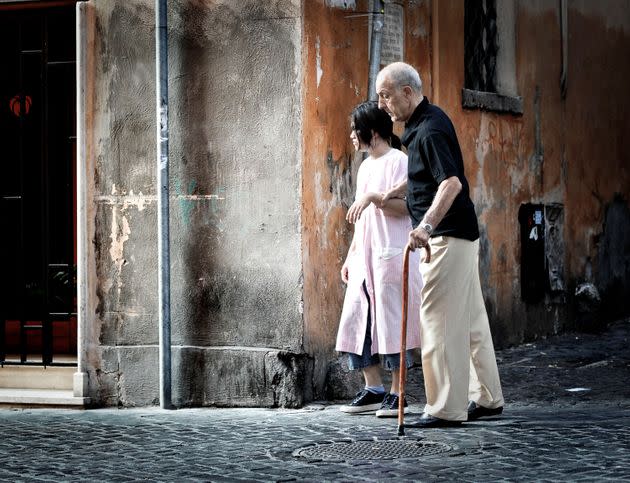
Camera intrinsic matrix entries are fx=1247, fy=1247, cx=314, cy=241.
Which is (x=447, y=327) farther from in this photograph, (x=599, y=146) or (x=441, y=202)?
(x=599, y=146)

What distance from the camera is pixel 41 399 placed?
853 cm

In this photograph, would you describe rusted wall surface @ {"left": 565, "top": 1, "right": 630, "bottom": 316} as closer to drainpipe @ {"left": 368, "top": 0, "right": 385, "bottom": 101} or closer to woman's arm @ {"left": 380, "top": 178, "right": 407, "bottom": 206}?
drainpipe @ {"left": 368, "top": 0, "right": 385, "bottom": 101}

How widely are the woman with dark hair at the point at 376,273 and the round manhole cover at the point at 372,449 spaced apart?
37.5 inches

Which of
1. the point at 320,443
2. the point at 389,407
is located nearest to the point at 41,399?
the point at 389,407

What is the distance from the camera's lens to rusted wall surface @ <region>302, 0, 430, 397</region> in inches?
324

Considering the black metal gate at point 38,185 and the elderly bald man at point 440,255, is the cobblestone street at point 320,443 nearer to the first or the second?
the elderly bald man at point 440,255

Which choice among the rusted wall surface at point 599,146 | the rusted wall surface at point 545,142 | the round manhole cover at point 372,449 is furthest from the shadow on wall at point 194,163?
the rusted wall surface at point 599,146

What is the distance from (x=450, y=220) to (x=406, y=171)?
30.9 inches

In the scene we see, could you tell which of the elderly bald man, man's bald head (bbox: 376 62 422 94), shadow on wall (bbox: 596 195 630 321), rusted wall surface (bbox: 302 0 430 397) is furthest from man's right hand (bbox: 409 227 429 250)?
shadow on wall (bbox: 596 195 630 321)

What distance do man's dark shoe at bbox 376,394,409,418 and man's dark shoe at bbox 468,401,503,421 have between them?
1.44 feet

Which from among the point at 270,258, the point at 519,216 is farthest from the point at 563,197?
the point at 270,258

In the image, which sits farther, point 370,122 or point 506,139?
point 506,139

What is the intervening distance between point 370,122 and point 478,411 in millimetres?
1873

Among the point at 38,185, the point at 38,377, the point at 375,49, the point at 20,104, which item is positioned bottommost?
the point at 38,377
